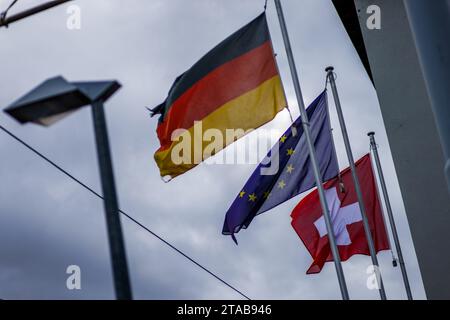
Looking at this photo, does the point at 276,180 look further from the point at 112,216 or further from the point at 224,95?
the point at 112,216

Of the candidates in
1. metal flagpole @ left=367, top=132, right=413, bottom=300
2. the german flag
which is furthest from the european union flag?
metal flagpole @ left=367, top=132, right=413, bottom=300

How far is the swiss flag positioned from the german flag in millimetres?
2495

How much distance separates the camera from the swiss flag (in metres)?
10.1

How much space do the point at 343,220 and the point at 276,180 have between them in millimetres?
1796

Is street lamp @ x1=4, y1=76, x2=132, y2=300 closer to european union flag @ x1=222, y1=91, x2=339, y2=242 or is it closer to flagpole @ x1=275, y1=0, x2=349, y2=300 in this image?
flagpole @ x1=275, y1=0, x2=349, y2=300

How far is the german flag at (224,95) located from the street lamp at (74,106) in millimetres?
5761

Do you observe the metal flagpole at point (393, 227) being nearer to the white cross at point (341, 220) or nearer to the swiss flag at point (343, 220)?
the swiss flag at point (343, 220)

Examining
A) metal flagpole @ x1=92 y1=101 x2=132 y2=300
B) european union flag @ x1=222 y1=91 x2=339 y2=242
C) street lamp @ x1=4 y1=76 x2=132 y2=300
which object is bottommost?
metal flagpole @ x1=92 y1=101 x2=132 y2=300

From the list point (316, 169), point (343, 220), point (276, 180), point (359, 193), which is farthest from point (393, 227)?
point (316, 169)

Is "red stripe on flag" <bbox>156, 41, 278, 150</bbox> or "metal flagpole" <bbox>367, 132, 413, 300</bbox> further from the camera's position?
"metal flagpole" <bbox>367, 132, 413, 300</bbox>

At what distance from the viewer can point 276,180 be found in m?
9.25

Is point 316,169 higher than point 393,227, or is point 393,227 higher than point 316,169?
point 316,169

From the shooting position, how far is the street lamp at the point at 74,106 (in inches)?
82.7
